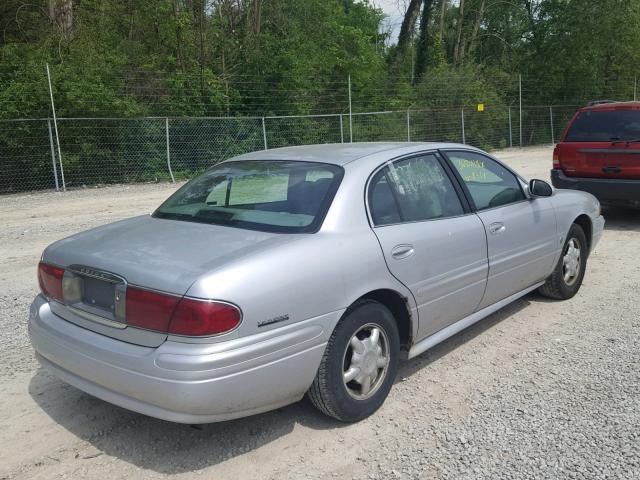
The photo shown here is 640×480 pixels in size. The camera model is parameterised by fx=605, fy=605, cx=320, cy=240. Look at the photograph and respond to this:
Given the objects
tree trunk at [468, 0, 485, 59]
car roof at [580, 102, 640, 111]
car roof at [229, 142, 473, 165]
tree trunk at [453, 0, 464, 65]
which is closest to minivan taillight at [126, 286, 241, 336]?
car roof at [229, 142, 473, 165]

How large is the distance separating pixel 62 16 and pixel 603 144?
16214 millimetres

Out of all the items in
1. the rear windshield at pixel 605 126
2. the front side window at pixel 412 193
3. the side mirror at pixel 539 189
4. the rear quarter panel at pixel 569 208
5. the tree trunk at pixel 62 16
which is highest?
the tree trunk at pixel 62 16

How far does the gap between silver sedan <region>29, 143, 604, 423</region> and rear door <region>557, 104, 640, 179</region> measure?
4689 millimetres

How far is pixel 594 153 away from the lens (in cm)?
868

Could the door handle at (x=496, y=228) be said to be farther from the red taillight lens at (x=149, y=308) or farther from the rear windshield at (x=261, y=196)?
the red taillight lens at (x=149, y=308)

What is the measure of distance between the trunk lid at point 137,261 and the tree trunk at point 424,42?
2827 cm

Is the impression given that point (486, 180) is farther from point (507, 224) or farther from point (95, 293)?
point (95, 293)

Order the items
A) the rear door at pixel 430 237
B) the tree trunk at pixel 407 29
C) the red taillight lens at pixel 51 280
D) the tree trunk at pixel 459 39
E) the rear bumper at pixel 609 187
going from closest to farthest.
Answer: the red taillight lens at pixel 51 280
the rear door at pixel 430 237
the rear bumper at pixel 609 187
the tree trunk at pixel 459 39
the tree trunk at pixel 407 29

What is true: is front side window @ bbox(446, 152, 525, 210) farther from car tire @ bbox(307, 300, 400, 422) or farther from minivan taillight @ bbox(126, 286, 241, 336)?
minivan taillight @ bbox(126, 286, 241, 336)

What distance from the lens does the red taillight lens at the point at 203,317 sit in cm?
274

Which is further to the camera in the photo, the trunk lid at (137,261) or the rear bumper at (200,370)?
the trunk lid at (137,261)

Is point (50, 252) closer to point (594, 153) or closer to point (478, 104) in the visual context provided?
point (594, 153)

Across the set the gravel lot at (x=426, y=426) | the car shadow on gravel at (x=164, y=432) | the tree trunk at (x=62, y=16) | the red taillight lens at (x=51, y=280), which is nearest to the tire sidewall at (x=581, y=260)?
the gravel lot at (x=426, y=426)

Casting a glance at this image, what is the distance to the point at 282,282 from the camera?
2.95 metres
